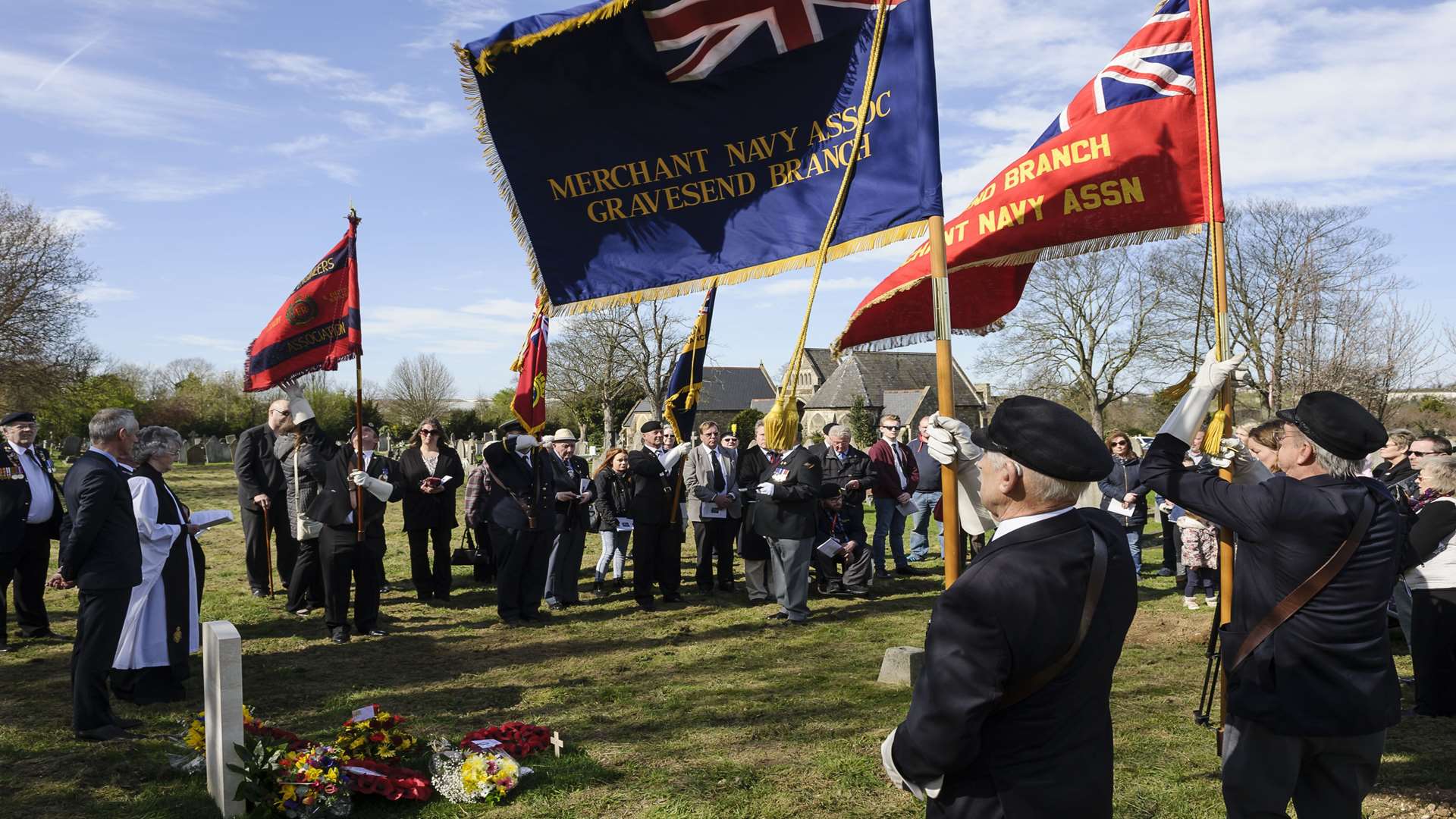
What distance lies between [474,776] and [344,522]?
410 cm

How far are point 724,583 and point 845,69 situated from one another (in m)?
7.31

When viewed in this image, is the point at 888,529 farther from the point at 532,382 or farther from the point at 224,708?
the point at 224,708

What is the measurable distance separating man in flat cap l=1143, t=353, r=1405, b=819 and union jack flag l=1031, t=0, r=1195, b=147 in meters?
2.46

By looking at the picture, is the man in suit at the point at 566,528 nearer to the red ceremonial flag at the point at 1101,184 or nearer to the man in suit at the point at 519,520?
the man in suit at the point at 519,520

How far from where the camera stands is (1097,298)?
50.8 metres

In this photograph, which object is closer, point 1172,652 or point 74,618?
point 1172,652

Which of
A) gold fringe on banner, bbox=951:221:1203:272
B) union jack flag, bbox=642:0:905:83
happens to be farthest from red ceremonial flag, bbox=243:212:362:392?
gold fringe on banner, bbox=951:221:1203:272

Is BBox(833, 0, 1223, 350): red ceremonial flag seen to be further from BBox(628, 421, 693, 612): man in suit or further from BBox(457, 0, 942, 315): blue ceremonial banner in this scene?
BBox(628, 421, 693, 612): man in suit

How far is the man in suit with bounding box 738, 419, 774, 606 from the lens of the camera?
10625 mm

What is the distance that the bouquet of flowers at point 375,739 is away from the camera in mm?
5016

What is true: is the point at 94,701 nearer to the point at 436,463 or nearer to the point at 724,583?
the point at 436,463

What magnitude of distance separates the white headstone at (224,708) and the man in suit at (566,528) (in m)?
5.38

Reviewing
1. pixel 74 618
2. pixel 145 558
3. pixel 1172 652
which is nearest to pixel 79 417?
pixel 74 618

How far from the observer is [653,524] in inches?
410
